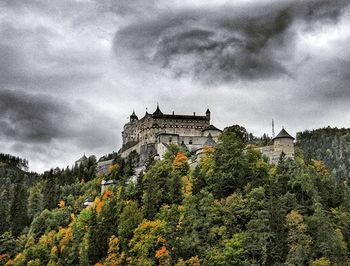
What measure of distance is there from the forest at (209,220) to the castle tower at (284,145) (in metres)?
1.47

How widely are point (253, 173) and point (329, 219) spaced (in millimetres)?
10057

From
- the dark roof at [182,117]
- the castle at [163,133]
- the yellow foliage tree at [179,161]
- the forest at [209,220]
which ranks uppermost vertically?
the dark roof at [182,117]

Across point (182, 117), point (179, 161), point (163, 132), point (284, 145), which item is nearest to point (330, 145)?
point (182, 117)

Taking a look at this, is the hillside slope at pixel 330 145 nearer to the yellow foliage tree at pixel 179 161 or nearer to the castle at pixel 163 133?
the castle at pixel 163 133

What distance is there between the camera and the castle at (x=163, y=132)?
92.4 m

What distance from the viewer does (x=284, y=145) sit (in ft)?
223

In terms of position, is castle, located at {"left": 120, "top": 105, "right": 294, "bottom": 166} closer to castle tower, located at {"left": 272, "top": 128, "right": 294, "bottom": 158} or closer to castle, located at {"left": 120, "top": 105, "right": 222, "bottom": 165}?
castle, located at {"left": 120, "top": 105, "right": 222, "bottom": 165}

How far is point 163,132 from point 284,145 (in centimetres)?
3671

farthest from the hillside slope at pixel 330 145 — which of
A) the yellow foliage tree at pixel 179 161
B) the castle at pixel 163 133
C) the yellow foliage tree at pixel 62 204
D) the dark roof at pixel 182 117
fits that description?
the yellow foliage tree at pixel 179 161

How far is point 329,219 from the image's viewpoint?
53.2m

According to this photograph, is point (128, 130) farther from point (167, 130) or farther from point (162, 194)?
point (162, 194)

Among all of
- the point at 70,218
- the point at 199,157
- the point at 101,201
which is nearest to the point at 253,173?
the point at 199,157

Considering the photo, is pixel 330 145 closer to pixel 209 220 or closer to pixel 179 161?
pixel 179 161

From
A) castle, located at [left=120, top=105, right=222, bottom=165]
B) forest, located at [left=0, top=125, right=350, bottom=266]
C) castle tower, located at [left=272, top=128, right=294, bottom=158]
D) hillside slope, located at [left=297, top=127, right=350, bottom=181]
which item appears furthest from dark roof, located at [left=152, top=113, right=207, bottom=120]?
hillside slope, located at [left=297, top=127, right=350, bottom=181]
